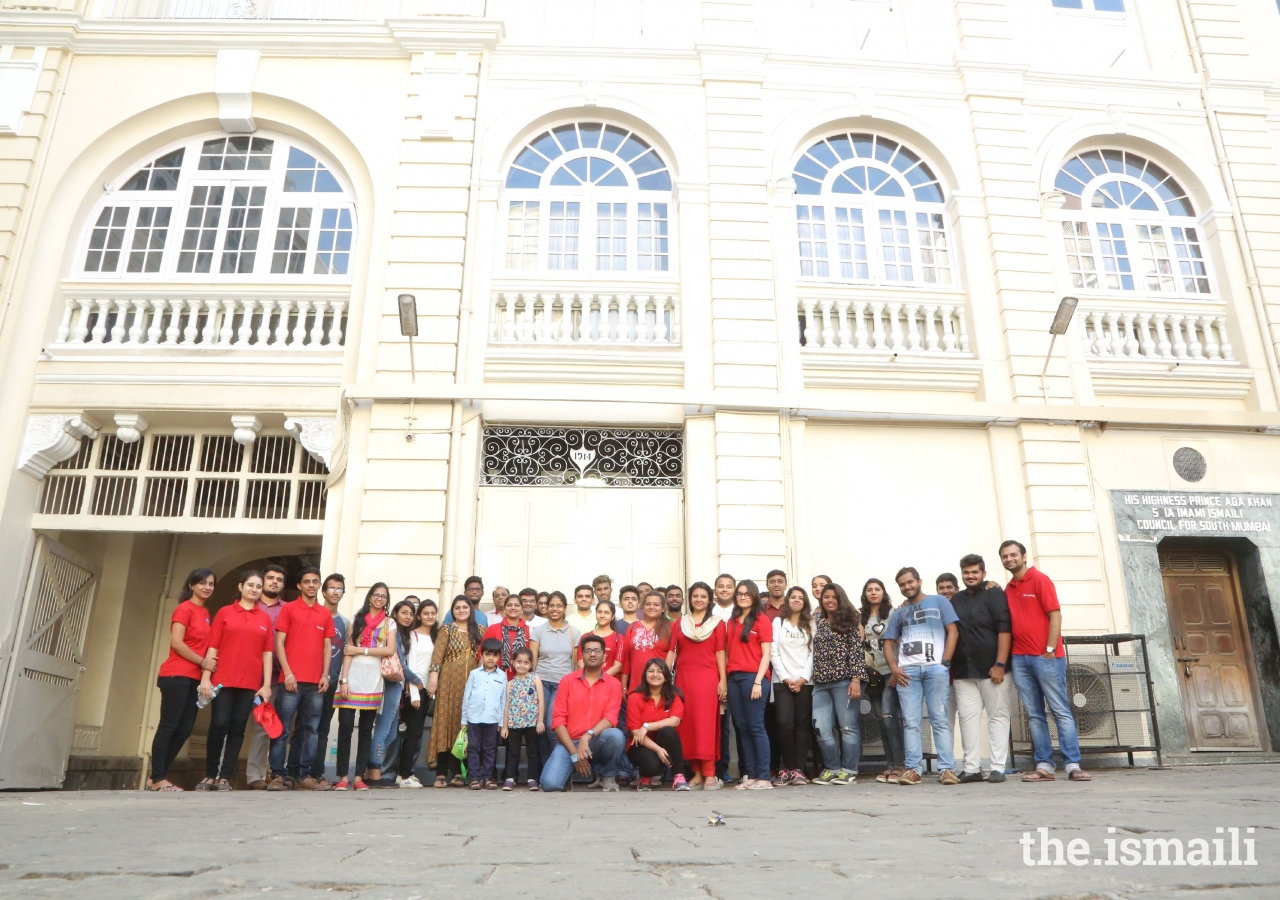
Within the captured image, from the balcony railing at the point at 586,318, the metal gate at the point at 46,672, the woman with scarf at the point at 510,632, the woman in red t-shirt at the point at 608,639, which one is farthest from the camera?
the balcony railing at the point at 586,318

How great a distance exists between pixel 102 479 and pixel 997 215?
10.8 m

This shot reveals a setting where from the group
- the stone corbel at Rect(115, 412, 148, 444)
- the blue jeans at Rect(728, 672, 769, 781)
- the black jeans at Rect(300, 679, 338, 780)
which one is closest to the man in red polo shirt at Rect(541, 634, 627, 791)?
the blue jeans at Rect(728, 672, 769, 781)

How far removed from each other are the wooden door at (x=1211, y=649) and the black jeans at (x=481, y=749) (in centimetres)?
754

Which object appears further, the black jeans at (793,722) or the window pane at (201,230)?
the window pane at (201,230)

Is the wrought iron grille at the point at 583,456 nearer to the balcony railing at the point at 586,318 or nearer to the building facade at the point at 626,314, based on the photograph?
the building facade at the point at 626,314

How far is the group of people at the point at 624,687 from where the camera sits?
6.80m

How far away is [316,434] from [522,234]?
334cm

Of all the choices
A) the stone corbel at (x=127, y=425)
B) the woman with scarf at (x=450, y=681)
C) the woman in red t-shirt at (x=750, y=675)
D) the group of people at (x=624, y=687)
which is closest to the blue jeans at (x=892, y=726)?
the group of people at (x=624, y=687)

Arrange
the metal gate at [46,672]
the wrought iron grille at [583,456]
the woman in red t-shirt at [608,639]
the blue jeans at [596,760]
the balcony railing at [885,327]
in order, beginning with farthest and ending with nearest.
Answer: the balcony railing at [885,327] < the wrought iron grille at [583,456] < the metal gate at [46,672] < the woman in red t-shirt at [608,639] < the blue jeans at [596,760]

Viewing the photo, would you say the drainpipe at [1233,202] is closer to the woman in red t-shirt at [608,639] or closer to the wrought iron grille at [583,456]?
the wrought iron grille at [583,456]

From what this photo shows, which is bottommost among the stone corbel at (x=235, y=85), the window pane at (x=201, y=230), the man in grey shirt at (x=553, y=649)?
the man in grey shirt at (x=553, y=649)

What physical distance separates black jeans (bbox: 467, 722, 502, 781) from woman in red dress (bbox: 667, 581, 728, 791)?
1414 mm

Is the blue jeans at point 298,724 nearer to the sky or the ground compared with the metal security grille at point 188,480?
nearer to the ground

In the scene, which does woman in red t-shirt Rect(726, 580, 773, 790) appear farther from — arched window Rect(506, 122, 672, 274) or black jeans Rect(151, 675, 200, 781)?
arched window Rect(506, 122, 672, 274)
